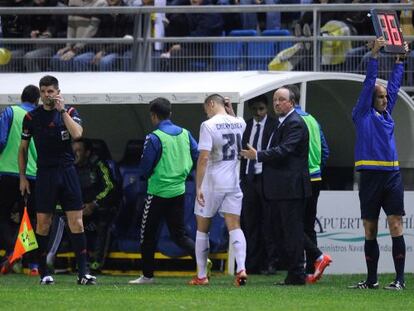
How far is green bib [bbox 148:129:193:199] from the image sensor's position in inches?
556

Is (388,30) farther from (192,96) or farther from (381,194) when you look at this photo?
(192,96)

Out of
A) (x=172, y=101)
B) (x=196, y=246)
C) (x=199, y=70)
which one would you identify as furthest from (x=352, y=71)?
(x=196, y=246)

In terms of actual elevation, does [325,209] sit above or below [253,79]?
below

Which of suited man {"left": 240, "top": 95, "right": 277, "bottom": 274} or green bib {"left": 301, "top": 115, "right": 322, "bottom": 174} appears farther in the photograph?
suited man {"left": 240, "top": 95, "right": 277, "bottom": 274}

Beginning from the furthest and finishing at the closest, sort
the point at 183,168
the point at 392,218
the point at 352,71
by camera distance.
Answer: the point at 352,71 < the point at 183,168 < the point at 392,218

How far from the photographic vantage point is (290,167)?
13.3m

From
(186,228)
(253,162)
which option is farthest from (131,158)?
(253,162)

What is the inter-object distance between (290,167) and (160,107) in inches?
64.6

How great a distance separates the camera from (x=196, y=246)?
44.4 feet

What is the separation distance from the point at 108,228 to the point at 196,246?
109 inches

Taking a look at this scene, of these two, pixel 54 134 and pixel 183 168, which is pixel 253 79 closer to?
pixel 183 168

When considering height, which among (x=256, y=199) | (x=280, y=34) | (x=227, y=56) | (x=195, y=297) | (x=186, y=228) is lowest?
(x=195, y=297)

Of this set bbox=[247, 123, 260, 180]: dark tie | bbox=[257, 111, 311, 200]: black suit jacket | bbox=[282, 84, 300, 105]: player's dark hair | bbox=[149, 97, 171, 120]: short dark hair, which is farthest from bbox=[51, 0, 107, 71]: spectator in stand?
bbox=[257, 111, 311, 200]: black suit jacket

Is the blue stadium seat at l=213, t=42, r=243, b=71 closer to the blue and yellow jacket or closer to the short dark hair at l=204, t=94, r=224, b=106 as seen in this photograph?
the short dark hair at l=204, t=94, r=224, b=106
